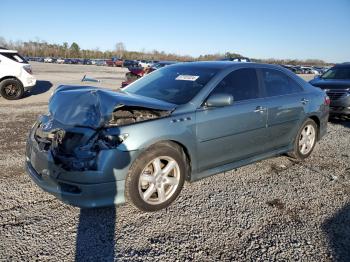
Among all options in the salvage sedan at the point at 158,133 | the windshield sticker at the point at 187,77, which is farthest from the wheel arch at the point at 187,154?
the windshield sticker at the point at 187,77

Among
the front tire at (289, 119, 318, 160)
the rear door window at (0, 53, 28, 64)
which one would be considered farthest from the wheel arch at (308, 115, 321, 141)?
the rear door window at (0, 53, 28, 64)

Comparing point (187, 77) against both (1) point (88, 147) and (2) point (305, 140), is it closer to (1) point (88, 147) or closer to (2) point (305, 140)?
(1) point (88, 147)

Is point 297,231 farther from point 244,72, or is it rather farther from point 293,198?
point 244,72

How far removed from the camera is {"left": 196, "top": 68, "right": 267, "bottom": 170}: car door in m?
3.90

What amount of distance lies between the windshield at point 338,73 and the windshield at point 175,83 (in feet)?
23.8

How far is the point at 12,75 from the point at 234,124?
31.8 ft

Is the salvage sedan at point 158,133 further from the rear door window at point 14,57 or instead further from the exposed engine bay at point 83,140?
the rear door window at point 14,57

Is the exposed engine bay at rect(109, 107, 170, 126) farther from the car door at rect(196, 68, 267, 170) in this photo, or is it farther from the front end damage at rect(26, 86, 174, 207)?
the car door at rect(196, 68, 267, 170)

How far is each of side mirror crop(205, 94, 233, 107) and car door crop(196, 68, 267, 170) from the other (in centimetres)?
9

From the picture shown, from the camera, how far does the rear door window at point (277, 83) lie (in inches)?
191

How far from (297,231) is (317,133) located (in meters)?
3.03

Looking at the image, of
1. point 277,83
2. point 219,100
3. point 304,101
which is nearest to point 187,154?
point 219,100

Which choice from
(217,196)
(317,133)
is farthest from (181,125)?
(317,133)

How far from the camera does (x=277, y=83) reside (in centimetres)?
504
